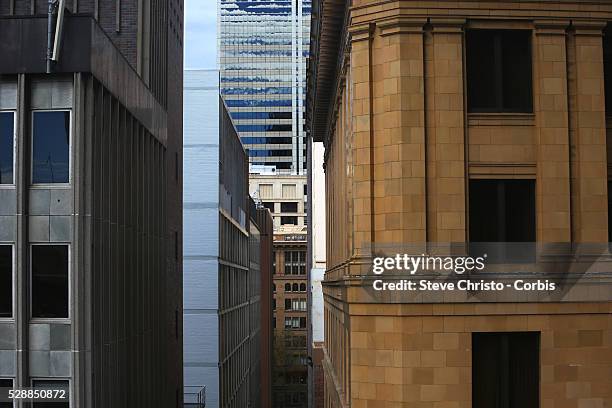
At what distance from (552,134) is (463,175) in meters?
2.10

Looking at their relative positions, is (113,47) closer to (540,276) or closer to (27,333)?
(27,333)

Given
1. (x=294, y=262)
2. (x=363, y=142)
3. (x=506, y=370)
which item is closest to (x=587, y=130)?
(x=363, y=142)

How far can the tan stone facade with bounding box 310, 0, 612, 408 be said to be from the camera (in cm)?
2038

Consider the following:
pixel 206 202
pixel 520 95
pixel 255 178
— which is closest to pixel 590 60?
pixel 520 95

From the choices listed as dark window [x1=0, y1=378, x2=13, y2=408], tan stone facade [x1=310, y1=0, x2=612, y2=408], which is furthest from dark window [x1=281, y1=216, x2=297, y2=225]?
tan stone facade [x1=310, y1=0, x2=612, y2=408]

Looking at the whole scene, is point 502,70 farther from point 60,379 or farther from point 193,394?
point 193,394

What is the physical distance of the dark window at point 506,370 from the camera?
20.7 meters

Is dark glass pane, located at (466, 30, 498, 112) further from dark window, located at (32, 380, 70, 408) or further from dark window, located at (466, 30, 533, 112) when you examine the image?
dark window, located at (32, 380, 70, 408)

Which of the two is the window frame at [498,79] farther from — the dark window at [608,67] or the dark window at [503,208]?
the dark window at [608,67]

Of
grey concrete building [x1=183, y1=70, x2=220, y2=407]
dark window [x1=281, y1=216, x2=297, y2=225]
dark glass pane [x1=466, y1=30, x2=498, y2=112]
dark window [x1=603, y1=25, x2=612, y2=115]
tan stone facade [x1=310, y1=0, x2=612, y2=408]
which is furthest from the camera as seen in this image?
dark window [x1=281, y1=216, x2=297, y2=225]

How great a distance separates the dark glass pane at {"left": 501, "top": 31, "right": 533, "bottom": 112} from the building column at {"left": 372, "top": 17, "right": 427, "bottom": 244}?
192 cm

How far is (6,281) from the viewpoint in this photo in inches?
984

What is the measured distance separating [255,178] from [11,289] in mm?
133338

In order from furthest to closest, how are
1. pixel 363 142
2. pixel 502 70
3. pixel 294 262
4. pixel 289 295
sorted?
pixel 294 262, pixel 289 295, pixel 363 142, pixel 502 70
